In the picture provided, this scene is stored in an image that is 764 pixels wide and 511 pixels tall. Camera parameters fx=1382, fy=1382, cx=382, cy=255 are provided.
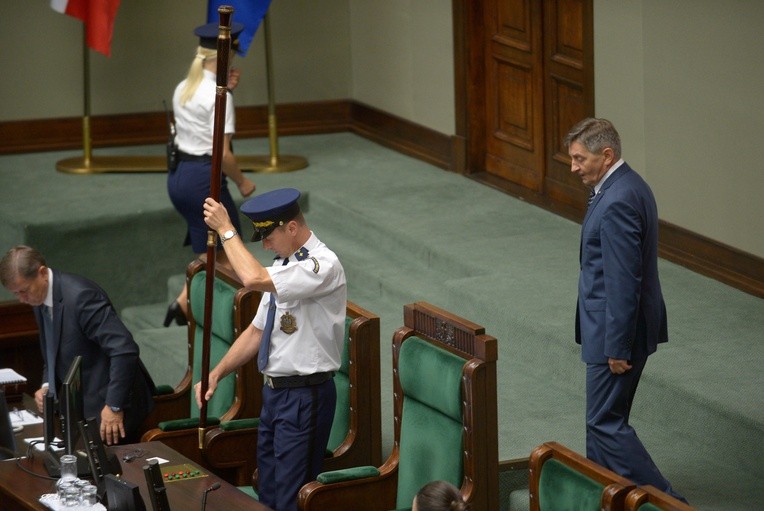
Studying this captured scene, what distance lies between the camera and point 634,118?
22.6 feet

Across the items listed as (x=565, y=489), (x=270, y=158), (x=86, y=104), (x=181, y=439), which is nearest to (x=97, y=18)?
(x=86, y=104)

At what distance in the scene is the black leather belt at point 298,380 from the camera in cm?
455

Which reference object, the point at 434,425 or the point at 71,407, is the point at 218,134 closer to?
the point at 71,407

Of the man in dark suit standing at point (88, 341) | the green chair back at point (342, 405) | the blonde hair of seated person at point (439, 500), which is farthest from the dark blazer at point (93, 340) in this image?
the blonde hair of seated person at point (439, 500)

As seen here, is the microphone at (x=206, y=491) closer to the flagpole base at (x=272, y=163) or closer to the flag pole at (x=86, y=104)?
the flagpole base at (x=272, y=163)

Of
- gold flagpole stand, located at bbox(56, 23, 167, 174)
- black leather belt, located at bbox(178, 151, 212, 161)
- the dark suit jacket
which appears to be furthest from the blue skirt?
the dark suit jacket

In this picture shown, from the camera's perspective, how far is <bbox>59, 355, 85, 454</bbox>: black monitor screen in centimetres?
430

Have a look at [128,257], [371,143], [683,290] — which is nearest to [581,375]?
[683,290]

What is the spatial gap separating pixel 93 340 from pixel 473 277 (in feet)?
7.29

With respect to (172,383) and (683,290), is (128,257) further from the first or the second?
(683,290)

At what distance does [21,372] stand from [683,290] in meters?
3.12

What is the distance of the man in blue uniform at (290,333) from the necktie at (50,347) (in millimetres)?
734

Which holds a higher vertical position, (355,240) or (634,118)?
(634,118)

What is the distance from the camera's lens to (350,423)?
16.4 ft
